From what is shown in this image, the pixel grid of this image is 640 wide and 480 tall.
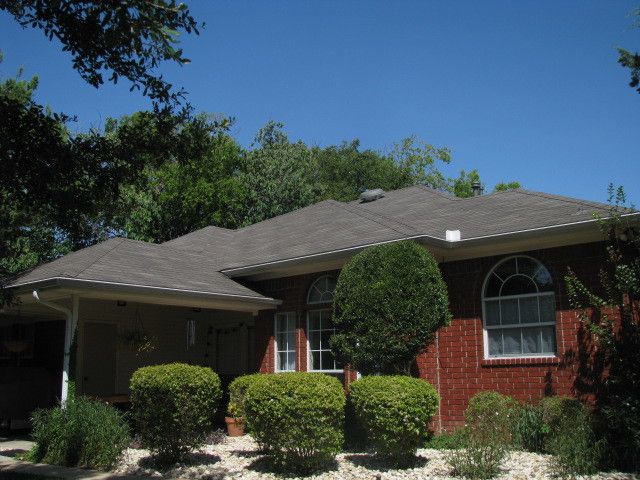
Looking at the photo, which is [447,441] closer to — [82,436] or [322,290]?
[322,290]

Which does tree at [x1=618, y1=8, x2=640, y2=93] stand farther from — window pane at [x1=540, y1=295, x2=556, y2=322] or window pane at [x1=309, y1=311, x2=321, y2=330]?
window pane at [x1=309, y1=311, x2=321, y2=330]

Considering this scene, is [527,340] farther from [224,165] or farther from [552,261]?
[224,165]

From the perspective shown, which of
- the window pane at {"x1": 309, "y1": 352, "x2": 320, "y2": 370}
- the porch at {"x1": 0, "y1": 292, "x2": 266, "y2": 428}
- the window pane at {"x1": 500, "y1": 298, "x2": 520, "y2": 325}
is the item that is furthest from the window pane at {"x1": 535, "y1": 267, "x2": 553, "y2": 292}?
the porch at {"x1": 0, "y1": 292, "x2": 266, "y2": 428}

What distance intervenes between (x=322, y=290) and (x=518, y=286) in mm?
4103

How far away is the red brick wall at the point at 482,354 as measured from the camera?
10.8m

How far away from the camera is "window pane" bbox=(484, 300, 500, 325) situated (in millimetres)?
11859

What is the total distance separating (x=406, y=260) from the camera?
33.3 ft

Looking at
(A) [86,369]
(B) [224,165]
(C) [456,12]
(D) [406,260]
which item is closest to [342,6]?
(C) [456,12]

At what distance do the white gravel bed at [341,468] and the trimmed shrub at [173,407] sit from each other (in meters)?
0.35

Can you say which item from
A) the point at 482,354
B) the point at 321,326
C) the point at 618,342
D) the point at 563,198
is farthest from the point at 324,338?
the point at 618,342

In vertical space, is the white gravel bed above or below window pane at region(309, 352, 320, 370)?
below

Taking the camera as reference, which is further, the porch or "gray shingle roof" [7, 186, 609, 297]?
the porch

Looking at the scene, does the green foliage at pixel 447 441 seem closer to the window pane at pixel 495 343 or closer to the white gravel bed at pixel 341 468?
the white gravel bed at pixel 341 468

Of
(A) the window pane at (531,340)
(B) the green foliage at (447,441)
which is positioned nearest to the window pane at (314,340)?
(B) the green foliage at (447,441)
